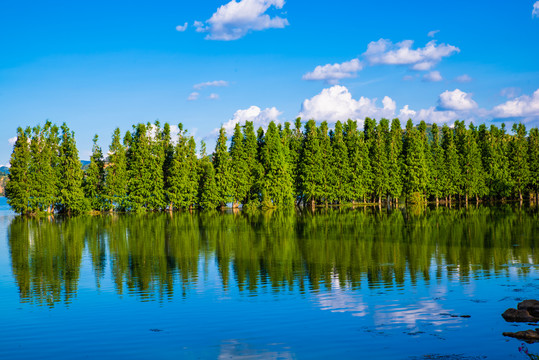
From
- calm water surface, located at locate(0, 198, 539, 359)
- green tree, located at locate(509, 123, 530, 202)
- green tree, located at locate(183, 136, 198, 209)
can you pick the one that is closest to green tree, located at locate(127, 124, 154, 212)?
green tree, located at locate(183, 136, 198, 209)

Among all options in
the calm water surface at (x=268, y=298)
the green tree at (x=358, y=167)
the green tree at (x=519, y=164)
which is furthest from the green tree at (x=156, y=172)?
the green tree at (x=519, y=164)

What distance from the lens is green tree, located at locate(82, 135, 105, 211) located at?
94625 mm

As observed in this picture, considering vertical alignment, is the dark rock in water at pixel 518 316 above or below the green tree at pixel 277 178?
below

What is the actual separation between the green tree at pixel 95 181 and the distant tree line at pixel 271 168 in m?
0.19

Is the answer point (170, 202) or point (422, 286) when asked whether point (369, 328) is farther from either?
point (170, 202)

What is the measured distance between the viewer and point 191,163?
341 ft

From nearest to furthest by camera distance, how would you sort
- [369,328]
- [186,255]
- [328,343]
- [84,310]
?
[328,343] → [369,328] → [84,310] → [186,255]

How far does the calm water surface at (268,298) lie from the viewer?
617 inches

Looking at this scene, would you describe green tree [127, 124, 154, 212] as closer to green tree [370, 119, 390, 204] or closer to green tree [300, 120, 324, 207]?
green tree [300, 120, 324, 207]

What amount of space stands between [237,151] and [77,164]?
98.2 ft

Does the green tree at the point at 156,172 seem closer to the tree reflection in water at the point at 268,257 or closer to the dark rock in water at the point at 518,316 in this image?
the tree reflection in water at the point at 268,257

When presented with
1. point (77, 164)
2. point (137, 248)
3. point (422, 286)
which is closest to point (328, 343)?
point (422, 286)

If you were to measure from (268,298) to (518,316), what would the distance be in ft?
30.9

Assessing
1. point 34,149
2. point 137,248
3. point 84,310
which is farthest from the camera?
point 34,149
